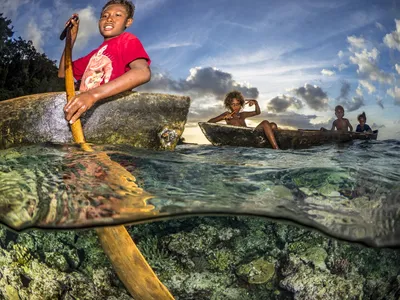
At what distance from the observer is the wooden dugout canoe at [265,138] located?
6.70 m

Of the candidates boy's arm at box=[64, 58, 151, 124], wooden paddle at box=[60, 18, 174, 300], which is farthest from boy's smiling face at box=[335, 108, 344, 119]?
wooden paddle at box=[60, 18, 174, 300]

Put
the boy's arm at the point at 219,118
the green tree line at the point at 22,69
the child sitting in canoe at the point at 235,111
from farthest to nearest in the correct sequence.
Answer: the green tree line at the point at 22,69, the child sitting in canoe at the point at 235,111, the boy's arm at the point at 219,118

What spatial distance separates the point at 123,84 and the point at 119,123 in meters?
0.64

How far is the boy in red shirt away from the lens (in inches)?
125

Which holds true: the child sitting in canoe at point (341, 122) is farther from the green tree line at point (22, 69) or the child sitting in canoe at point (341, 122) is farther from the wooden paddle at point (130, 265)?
the green tree line at point (22, 69)

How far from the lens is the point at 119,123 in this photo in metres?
3.94

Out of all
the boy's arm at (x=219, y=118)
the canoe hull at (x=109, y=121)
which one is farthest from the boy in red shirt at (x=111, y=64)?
the boy's arm at (x=219, y=118)

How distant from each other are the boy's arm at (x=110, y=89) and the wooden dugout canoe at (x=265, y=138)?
3180mm

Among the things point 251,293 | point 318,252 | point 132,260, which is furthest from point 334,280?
point 132,260

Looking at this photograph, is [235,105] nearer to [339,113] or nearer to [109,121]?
[339,113]

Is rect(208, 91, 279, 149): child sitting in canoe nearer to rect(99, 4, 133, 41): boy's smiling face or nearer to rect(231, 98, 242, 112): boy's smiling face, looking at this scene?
rect(231, 98, 242, 112): boy's smiling face

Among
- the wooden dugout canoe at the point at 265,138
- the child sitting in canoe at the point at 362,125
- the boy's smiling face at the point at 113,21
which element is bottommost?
the wooden dugout canoe at the point at 265,138

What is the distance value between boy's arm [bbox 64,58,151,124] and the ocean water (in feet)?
1.77

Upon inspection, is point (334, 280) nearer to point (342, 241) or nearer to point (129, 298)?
point (342, 241)
